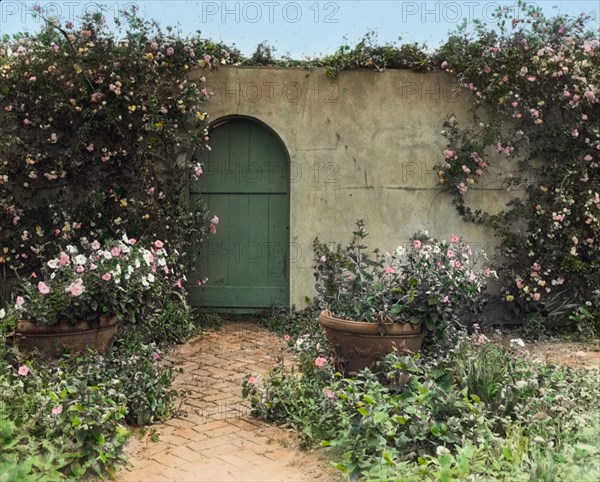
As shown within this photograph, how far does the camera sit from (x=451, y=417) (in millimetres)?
3344

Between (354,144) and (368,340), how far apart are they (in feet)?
11.0

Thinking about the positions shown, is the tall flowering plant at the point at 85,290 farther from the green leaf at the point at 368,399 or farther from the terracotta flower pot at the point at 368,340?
the green leaf at the point at 368,399

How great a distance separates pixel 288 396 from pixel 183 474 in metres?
1.02

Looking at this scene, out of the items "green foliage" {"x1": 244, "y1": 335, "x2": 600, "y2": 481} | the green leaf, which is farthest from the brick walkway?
the green leaf

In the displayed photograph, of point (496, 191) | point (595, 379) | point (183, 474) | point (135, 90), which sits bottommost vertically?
point (183, 474)

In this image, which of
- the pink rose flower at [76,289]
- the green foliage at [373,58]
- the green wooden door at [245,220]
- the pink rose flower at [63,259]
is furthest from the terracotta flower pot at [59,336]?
the green foliage at [373,58]

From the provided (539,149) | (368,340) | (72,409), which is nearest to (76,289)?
(72,409)

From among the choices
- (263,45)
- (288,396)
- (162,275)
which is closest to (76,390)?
(288,396)

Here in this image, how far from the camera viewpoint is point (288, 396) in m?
4.16

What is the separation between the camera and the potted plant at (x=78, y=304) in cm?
442

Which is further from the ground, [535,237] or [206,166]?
[206,166]

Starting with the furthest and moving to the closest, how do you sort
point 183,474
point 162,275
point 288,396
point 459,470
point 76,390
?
point 162,275
point 288,396
point 76,390
point 183,474
point 459,470

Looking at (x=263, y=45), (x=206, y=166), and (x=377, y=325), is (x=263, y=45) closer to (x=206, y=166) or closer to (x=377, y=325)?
(x=206, y=166)

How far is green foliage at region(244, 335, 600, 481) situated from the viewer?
3.04 m
